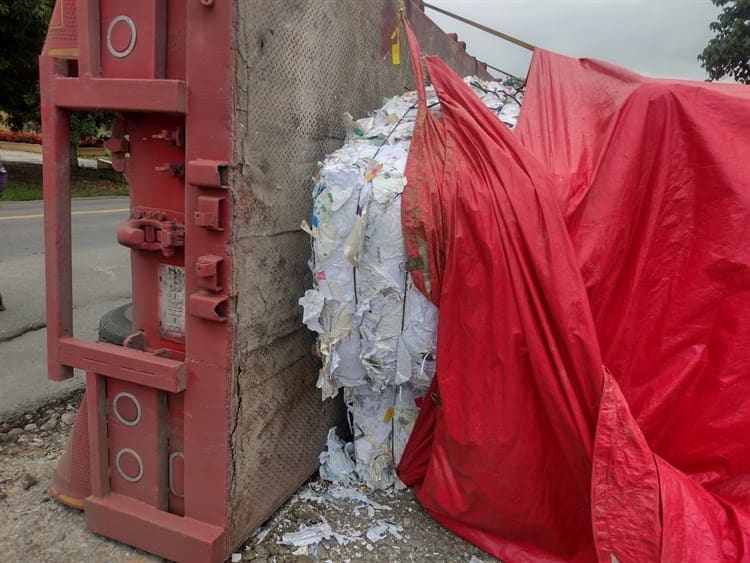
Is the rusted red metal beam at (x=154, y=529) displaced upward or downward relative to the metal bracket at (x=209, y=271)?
downward

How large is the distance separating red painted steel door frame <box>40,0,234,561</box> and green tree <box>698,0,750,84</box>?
21.3m

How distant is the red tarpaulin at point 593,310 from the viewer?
209cm

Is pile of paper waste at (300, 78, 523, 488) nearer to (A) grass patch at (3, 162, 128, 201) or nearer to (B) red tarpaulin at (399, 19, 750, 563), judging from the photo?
(B) red tarpaulin at (399, 19, 750, 563)

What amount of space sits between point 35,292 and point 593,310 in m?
5.53

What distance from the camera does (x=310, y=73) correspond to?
2.36 m

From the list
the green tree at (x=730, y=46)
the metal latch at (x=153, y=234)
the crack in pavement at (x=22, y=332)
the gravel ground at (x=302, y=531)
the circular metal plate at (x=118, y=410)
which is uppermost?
the green tree at (x=730, y=46)

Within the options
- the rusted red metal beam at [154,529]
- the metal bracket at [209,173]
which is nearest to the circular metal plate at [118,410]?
the rusted red metal beam at [154,529]

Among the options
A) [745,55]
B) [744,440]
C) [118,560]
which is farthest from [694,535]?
[745,55]

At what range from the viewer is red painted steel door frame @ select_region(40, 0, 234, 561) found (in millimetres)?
1988

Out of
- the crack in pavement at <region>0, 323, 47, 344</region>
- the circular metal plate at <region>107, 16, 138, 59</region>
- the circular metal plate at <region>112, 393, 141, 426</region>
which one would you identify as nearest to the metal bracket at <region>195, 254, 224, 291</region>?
the circular metal plate at <region>112, 393, 141, 426</region>

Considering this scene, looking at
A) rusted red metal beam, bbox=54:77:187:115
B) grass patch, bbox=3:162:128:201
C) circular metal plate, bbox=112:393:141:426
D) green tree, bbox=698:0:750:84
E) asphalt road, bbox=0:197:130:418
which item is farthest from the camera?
green tree, bbox=698:0:750:84

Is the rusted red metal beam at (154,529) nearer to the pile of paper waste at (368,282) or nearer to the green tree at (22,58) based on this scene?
the pile of paper waste at (368,282)

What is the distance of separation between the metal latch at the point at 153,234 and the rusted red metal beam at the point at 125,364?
0.39 metres

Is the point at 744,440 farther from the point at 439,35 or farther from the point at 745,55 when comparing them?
the point at 745,55
